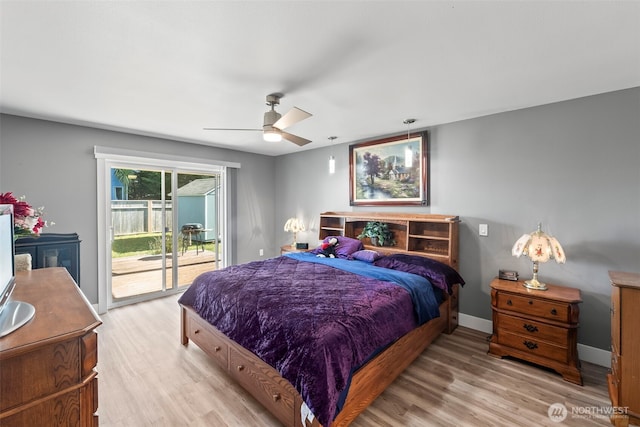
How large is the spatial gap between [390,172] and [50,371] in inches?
145

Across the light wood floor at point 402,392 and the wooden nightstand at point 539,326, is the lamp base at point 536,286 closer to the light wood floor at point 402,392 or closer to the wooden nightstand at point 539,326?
the wooden nightstand at point 539,326

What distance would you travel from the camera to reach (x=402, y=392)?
217 cm

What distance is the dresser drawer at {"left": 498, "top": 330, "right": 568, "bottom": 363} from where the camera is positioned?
2.33m

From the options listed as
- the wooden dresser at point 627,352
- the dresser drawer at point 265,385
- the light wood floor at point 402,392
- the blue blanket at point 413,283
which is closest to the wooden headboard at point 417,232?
the blue blanket at point 413,283

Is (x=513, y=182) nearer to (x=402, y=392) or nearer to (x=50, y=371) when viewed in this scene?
(x=402, y=392)

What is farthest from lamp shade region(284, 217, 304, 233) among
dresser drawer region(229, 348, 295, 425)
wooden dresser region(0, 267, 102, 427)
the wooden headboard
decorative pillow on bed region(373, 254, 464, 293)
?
wooden dresser region(0, 267, 102, 427)

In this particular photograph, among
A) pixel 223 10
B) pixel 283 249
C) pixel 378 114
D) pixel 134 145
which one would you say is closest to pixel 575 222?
pixel 378 114

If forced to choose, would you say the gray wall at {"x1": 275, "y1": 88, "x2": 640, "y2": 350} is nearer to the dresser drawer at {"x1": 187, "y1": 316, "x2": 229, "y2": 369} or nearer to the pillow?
the pillow

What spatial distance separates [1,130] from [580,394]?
6000mm

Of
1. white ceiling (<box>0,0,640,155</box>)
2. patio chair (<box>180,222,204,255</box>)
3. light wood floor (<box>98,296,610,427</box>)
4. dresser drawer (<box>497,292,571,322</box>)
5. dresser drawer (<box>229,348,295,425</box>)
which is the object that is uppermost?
white ceiling (<box>0,0,640,155</box>)

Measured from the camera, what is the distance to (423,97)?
2625mm

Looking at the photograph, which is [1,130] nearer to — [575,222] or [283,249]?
[283,249]

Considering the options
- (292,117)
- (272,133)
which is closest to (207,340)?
(272,133)

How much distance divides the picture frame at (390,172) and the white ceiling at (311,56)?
2.13ft
